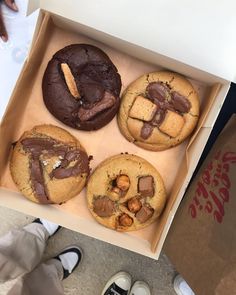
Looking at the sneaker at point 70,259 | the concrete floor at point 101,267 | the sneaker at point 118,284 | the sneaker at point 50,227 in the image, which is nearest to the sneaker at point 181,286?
the concrete floor at point 101,267

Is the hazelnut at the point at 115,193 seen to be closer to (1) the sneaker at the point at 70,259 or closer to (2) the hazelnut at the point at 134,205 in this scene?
(2) the hazelnut at the point at 134,205

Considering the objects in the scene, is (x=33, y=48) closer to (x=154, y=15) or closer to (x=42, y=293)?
(x=154, y=15)

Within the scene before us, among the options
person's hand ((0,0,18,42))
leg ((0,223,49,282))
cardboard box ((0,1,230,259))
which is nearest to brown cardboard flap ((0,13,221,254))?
cardboard box ((0,1,230,259))

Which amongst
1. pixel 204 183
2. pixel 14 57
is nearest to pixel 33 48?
pixel 14 57

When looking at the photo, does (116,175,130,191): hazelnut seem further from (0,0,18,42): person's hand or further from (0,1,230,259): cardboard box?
(0,0,18,42): person's hand

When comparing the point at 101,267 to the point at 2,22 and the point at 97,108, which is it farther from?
the point at 2,22

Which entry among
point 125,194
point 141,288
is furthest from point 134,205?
point 141,288
